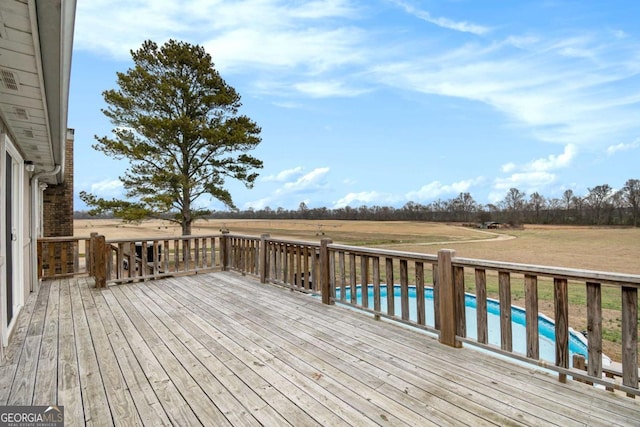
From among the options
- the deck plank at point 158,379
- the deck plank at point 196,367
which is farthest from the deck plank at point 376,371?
the deck plank at point 158,379

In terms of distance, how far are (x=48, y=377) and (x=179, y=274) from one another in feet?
13.3

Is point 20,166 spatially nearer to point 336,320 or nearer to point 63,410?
point 63,410

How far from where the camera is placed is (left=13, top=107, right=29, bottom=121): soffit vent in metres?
2.69

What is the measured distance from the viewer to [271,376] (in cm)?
231

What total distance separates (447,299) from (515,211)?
3690cm

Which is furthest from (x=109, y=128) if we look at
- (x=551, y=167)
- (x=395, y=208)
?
(x=551, y=167)

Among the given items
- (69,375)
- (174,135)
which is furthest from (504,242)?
(69,375)

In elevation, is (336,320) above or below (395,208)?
below

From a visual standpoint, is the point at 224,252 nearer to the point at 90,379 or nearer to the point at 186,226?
the point at 90,379

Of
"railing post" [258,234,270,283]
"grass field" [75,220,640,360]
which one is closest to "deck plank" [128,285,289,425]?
"railing post" [258,234,270,283]

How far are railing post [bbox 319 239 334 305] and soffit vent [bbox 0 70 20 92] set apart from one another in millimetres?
3133

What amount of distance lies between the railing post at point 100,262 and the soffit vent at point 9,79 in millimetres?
3586

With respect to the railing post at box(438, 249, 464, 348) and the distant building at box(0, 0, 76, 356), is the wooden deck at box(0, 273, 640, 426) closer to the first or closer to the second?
the railing post at box(438, 249, 464, 348)

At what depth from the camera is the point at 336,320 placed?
141 inches
